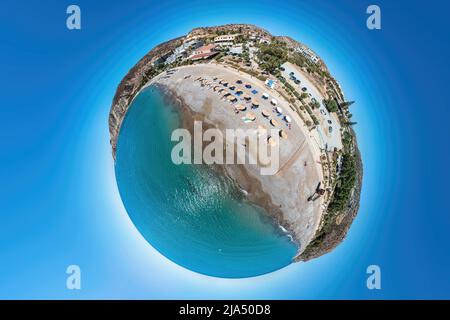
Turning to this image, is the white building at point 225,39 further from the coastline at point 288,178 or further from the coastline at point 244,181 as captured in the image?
the coastline at point 244,181

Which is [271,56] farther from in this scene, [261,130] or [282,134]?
[261,130]

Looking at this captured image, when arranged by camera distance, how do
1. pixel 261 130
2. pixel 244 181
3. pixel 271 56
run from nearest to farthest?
pixel 244 181, pixel 261 130, pixel 271 56

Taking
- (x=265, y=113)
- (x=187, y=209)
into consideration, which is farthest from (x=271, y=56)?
(x=187, y=209)

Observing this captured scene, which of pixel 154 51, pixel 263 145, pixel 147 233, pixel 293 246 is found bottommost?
pixel 293 246

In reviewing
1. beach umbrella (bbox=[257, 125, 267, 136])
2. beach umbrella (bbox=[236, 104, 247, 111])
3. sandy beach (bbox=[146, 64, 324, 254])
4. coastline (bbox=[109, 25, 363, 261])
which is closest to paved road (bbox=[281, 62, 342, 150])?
coastline (bbox=[109, 25, 363, 261])

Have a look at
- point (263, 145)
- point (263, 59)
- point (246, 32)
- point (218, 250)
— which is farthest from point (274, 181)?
point (246, 32)

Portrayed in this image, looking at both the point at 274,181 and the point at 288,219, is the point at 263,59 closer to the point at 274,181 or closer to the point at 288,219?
the point at 274,181

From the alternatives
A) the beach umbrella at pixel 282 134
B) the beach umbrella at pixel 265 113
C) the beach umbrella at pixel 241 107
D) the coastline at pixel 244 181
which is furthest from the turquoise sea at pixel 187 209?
the beach umbrella at pixel 265 113
